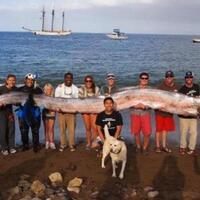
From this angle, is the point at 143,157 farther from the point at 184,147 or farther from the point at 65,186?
the point at 65,186

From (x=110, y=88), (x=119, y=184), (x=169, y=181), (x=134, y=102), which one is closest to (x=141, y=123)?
(x=134, y=102)

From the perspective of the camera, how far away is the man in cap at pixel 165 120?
9.84 metres

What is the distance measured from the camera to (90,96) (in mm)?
9984

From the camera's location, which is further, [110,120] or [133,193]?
[110,120]

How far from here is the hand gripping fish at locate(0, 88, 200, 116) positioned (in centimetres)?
960

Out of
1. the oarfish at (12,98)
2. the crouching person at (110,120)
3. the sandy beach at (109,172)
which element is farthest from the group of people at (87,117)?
the crouching person at (110,120)

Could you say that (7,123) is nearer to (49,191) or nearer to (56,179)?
(56,179)

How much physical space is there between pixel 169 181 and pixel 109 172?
1.14 m

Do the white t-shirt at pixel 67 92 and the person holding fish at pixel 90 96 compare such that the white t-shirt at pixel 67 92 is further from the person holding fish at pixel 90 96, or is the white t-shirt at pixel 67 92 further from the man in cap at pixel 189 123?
the man in cap at pixel 189 123

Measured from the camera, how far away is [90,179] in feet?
27.3

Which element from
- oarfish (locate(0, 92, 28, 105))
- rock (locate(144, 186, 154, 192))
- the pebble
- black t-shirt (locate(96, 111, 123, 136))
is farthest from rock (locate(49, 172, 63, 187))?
oarfish (locate(0, 92, 28, 105))

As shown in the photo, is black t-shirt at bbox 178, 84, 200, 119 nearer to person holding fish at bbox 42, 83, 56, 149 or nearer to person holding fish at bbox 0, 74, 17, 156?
person holding fish at bbox 42, 83, 56, 149

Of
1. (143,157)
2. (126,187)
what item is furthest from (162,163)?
(126,187)

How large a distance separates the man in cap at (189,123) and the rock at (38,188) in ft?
11.9
